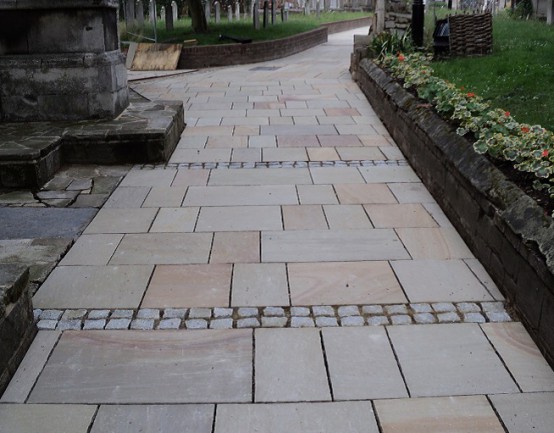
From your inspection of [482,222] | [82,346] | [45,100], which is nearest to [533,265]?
[482,222]

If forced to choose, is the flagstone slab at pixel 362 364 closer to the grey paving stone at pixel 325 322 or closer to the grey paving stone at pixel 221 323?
the grey paving stone at pixel 325 322

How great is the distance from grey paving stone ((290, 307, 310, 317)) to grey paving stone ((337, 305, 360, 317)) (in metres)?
0.17

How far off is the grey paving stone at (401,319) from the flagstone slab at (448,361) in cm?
4

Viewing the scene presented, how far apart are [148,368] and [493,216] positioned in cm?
214

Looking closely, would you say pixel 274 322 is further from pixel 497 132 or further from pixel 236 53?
pixel 236 53

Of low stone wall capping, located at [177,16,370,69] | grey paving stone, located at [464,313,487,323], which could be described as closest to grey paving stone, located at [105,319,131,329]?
grey paving stone, located at [464,313,487,323]

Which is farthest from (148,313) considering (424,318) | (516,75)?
(516,75)

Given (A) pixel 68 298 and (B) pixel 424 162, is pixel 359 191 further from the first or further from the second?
(A) pixel 68 298

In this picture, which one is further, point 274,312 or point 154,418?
point 274,312

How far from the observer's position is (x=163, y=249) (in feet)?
13.5

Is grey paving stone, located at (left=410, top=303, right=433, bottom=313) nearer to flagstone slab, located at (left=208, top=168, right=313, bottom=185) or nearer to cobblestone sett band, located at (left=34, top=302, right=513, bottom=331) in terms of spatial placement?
cobblestone sett band, located at (left=34, top=302, right=513, bottom=331)

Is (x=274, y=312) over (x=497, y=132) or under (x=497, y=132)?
under

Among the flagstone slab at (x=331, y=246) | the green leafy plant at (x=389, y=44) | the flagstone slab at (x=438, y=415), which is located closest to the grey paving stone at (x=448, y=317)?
the flagstone slab at (x=438, y=415)

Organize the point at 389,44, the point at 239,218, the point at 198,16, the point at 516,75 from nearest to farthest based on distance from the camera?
the point at 239,218
the point at 516,75
the point at 389,44
the point at 198,16
